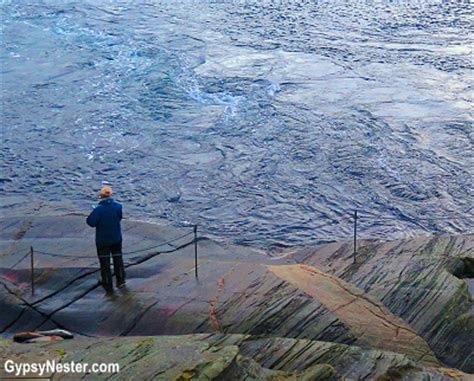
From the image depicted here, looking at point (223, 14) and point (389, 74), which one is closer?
point (389, 74)

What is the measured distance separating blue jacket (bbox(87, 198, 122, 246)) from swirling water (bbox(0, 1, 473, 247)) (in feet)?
13.6

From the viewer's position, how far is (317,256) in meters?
Result: 12.8

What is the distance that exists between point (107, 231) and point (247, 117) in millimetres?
10337

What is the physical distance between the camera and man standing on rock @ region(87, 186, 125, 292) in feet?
33.4

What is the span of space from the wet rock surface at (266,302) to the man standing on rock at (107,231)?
12.8 inches

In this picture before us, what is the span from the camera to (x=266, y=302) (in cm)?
982

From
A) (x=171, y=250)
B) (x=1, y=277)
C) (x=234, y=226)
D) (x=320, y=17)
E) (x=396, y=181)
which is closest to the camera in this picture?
(x=1, y=277)

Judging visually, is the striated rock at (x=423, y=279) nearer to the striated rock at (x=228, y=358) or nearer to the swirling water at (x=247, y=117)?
the striated rock at (x=228, y=358)

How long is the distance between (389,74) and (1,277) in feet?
50.2

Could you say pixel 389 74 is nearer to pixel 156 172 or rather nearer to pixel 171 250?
pixel 156 172

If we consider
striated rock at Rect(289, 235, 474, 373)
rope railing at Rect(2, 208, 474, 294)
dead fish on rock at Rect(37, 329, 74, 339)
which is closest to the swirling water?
rope railing at Rect(2, 208, 474, 294)

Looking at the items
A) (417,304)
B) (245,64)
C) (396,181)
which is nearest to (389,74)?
(245,64)

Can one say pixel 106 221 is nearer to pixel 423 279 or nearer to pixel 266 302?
pixel 266 302

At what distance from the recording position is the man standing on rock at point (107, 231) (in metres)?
10.2
